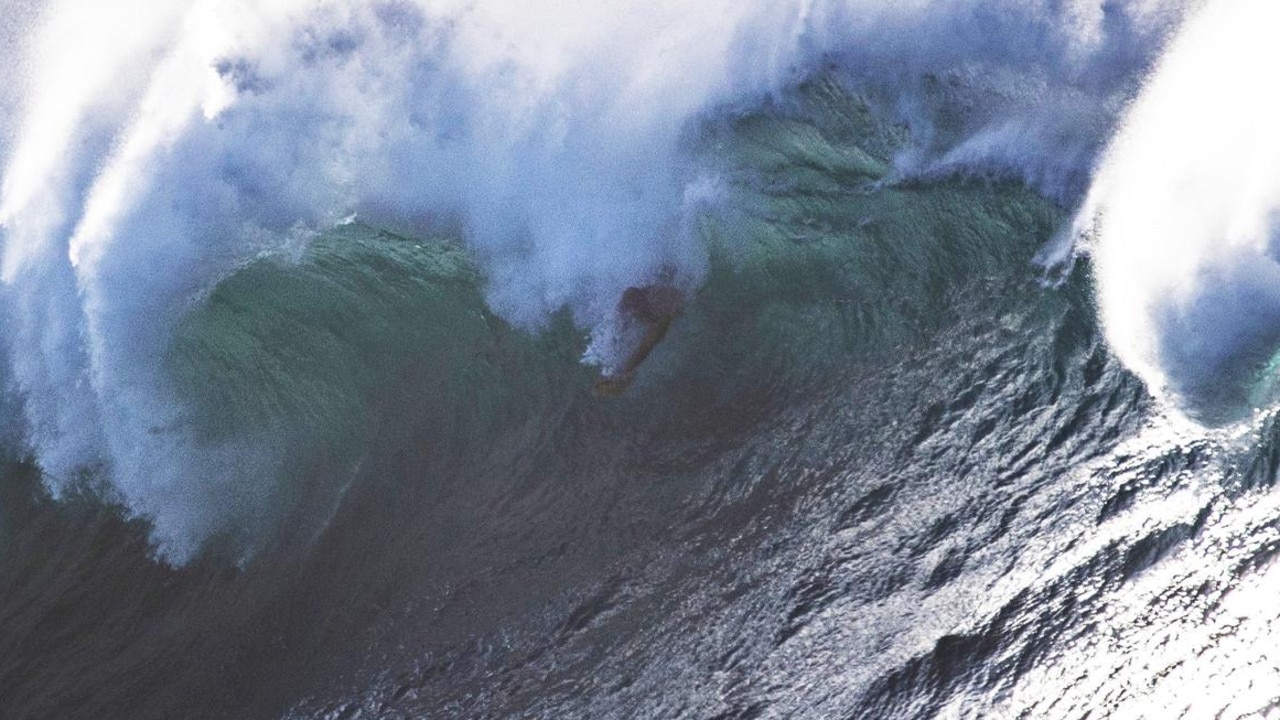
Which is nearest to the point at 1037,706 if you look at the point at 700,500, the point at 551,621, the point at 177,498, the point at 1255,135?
the point at 700,500

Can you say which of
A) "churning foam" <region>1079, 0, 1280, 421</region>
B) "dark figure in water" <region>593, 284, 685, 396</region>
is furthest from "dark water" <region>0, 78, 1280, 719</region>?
"churning foam" <region>1079, 0, 1280, 421</region>

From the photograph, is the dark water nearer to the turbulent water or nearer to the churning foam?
the turbulent water

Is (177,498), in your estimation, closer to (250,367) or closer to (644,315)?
(250,367)

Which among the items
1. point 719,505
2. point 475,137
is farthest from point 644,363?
point 475,137

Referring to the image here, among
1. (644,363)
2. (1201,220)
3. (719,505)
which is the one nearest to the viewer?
(719,505)

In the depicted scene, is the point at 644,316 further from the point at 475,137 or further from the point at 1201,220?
the point at 1201,220

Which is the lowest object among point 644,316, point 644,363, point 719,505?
point 719,505
